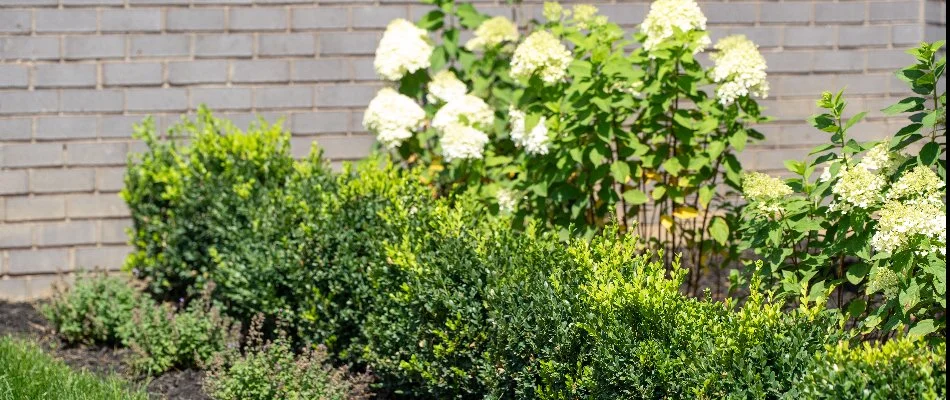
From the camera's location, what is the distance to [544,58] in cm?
397

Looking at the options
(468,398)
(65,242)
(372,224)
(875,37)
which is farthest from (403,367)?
(875,37)

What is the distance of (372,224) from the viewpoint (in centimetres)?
402

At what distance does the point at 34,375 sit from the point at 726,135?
2.72 metres

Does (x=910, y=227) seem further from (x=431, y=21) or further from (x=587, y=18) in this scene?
(x=431, y=21)

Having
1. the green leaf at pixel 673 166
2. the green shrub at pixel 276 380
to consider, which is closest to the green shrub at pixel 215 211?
the green shrub at pixel 276 380

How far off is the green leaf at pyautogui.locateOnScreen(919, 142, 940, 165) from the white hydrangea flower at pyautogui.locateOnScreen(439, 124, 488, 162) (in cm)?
182

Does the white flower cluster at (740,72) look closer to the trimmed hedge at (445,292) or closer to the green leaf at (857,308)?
the trimmed hedge at (445,292)

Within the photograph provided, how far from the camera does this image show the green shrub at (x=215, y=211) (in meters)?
4.26

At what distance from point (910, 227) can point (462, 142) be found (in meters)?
1.99

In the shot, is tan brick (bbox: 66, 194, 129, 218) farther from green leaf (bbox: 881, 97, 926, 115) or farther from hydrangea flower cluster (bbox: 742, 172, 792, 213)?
green leaf (bbox: 881, 97, 926, 115)

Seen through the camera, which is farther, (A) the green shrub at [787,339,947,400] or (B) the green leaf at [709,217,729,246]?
(B) the green leaf at [709,217,729,246]

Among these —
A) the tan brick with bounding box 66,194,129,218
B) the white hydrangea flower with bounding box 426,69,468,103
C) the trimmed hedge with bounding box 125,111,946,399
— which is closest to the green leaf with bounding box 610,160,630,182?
the trimmed hedge with bounding box 125,111,946,399

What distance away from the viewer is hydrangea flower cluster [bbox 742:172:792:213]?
320 centimetres

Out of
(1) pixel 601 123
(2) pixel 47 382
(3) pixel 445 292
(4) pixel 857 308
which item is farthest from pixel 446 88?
(4) pixel 857 308
